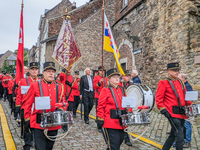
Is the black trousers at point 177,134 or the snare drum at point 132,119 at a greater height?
the snare drum at point 132,119

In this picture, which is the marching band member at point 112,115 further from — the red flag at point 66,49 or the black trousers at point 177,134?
the red flag at point 66,49

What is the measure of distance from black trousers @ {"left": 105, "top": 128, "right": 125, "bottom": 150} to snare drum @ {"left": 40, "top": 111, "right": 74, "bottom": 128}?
2.52 feet

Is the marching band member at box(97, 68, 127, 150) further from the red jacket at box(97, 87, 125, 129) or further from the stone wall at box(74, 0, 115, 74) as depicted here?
the stone wall at box(74, 0, 115, 74)

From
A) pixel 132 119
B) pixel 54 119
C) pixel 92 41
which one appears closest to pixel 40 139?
Result: pixel 54 119

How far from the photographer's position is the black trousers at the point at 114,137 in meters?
3.69

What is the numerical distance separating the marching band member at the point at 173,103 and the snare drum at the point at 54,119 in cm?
193

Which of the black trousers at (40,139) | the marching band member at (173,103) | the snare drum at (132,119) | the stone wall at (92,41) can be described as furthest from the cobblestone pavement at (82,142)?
the stone wall at (92,41)

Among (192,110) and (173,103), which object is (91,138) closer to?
(173,103)

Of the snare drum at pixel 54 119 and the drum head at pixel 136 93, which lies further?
the drum head at pixel 136 93

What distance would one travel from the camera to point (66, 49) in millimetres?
7312

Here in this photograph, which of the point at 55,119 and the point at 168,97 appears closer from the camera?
the point at 55,119

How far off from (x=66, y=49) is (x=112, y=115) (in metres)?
4.05

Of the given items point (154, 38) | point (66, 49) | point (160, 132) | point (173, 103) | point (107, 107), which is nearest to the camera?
point (107, 107)

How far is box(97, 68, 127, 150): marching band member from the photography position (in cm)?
372
